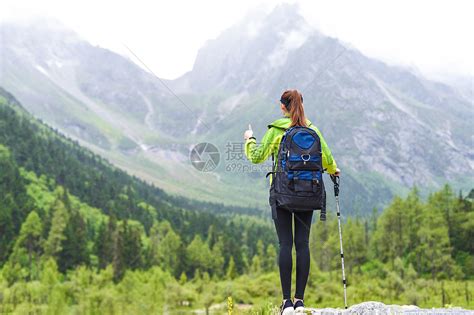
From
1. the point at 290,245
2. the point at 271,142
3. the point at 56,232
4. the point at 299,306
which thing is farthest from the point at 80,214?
the point at 299,306

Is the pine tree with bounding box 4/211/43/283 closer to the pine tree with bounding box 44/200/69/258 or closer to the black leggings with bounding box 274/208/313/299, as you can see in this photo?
the pine tree with bounding box 44/200/69/258

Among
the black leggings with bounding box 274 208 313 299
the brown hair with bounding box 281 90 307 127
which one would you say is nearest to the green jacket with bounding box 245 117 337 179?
the brown hair with bounding box 281 90 307 127

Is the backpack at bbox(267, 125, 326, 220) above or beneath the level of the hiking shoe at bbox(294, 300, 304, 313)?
above

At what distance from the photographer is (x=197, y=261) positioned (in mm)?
95875

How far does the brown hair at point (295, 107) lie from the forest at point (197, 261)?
9.01ft

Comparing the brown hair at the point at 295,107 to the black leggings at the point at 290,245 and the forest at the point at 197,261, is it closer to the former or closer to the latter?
the black leggings at the point at 290,245

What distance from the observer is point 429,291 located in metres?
46.1

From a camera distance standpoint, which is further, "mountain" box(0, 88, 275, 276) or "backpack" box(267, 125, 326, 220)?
"mountain" box(0, 88, 275, 276)

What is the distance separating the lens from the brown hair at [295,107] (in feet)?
24.8

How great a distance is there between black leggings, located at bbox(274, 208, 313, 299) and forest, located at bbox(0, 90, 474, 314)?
0.61 m

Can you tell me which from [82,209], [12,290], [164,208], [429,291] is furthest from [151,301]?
[164,208]

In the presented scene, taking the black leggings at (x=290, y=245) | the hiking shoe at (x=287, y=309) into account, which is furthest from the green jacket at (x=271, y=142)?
the hiking shoe at (x=287, y=309)

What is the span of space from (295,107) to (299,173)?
1014mm

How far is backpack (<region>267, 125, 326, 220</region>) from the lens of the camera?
7305 mm
